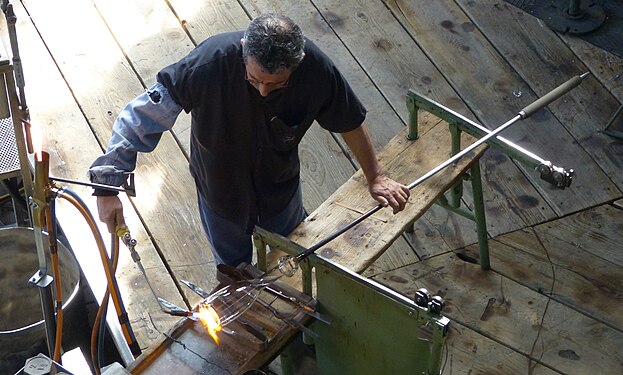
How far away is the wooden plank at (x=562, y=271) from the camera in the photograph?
311 centimetres

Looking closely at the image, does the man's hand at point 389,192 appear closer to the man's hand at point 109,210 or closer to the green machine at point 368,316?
the green machine at point 368,316

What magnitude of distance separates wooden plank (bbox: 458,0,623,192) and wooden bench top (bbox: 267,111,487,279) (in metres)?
0.73

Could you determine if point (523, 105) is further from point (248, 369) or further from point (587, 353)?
point (248, 369)

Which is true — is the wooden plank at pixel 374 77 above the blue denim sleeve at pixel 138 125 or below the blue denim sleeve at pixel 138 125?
below

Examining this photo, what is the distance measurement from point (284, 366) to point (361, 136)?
680 mm

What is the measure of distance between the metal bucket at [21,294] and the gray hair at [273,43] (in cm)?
114

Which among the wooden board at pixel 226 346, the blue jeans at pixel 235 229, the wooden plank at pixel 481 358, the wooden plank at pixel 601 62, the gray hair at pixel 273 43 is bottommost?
the wooden plank at pixel 481 358

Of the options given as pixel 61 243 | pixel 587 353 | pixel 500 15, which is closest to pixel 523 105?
pixel 500 15

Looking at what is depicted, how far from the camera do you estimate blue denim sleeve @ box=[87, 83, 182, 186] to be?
245cm

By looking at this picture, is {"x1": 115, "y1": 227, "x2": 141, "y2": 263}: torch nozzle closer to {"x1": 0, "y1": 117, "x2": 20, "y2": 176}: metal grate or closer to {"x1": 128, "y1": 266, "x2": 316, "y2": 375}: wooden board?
{"x1": 128, "y1": 266, "x2": 316, "y2": 375}: wooden board

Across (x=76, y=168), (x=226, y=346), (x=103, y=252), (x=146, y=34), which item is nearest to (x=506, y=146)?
(x=226, y=346)

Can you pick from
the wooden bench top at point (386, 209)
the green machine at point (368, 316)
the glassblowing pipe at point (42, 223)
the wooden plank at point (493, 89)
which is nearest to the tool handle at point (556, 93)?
Result: the green machine at point (368, 316)

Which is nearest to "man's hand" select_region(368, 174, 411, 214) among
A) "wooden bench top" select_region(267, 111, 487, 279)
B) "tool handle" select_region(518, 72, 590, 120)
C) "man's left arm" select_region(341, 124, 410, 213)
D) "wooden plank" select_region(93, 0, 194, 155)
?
"man's left arm" select_region(341, 124, 410, 213)

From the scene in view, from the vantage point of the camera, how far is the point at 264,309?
8.08 feet
